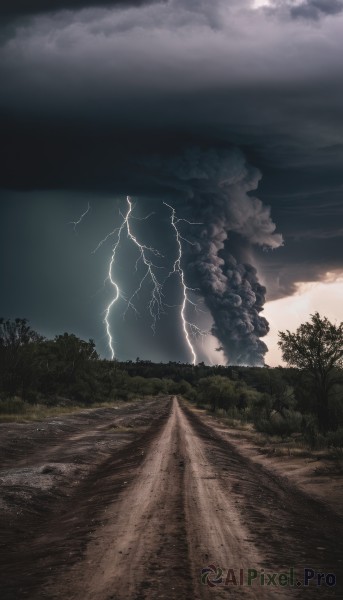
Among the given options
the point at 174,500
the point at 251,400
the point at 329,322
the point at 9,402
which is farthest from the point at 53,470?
the point at 251,400

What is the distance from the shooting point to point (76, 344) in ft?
186

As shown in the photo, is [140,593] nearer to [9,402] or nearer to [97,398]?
[9,402]

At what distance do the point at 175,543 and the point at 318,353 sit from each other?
2228cm

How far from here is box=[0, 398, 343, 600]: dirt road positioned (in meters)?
4.98

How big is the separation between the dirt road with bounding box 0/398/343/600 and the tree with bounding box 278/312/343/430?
1522cm

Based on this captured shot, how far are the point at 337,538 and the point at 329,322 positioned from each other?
70.7 feet

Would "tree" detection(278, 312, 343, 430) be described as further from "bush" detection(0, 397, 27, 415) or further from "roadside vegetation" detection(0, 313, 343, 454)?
"bush" detection(0, 397, 27, 415)

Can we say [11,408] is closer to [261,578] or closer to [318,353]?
[318,353]

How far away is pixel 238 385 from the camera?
234 ft

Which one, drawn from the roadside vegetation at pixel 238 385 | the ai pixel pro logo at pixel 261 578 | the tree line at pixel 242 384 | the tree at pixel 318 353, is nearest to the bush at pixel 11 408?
the roadside vegetation at pixel 238 385

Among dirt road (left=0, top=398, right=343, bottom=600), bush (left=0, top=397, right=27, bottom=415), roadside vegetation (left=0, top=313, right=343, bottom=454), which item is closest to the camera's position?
dirt road (left=0, top=398, right=343, bottom=600)

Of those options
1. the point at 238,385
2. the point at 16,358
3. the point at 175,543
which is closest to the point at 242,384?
the point at 238,385

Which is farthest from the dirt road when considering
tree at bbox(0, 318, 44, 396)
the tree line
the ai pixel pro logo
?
tree at bbox(0, 318, 44, 396)

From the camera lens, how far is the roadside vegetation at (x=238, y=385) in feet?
85.3
